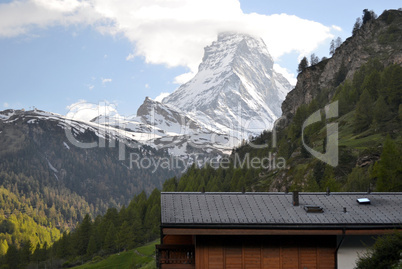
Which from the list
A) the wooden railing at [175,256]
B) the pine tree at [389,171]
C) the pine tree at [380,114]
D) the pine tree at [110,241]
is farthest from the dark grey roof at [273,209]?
the pine tree at [110,241]

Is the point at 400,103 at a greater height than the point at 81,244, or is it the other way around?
the point at 400,103

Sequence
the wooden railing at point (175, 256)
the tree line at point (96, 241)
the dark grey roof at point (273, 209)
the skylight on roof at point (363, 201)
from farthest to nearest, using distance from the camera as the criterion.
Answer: the tree line at point (96, 241) < the skylight on roof at point (363, 201) < the wooden railing at point (175, 256) < the dark grey roof at point (273, 209)

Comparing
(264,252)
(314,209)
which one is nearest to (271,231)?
(264,252)

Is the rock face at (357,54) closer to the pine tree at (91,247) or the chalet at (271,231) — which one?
the pine tree at (91,247)

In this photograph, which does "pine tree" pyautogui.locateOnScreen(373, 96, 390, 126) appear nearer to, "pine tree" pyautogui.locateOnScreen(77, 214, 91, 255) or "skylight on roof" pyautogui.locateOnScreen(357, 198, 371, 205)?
"pine tree" pyautogui.locateOnScreen(77, 214, 91, 255)

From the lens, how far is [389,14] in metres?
174

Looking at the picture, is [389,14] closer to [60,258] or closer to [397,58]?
[397,58]

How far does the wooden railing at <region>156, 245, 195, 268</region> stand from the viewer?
2695 cm

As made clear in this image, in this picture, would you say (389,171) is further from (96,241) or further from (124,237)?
(96,241)

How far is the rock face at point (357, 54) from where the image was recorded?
162 m

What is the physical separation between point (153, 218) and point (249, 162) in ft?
185

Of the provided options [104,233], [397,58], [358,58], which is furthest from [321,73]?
[104,233]

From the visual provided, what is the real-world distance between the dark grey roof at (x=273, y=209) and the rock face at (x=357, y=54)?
129235 mm

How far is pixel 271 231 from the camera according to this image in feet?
83.8
